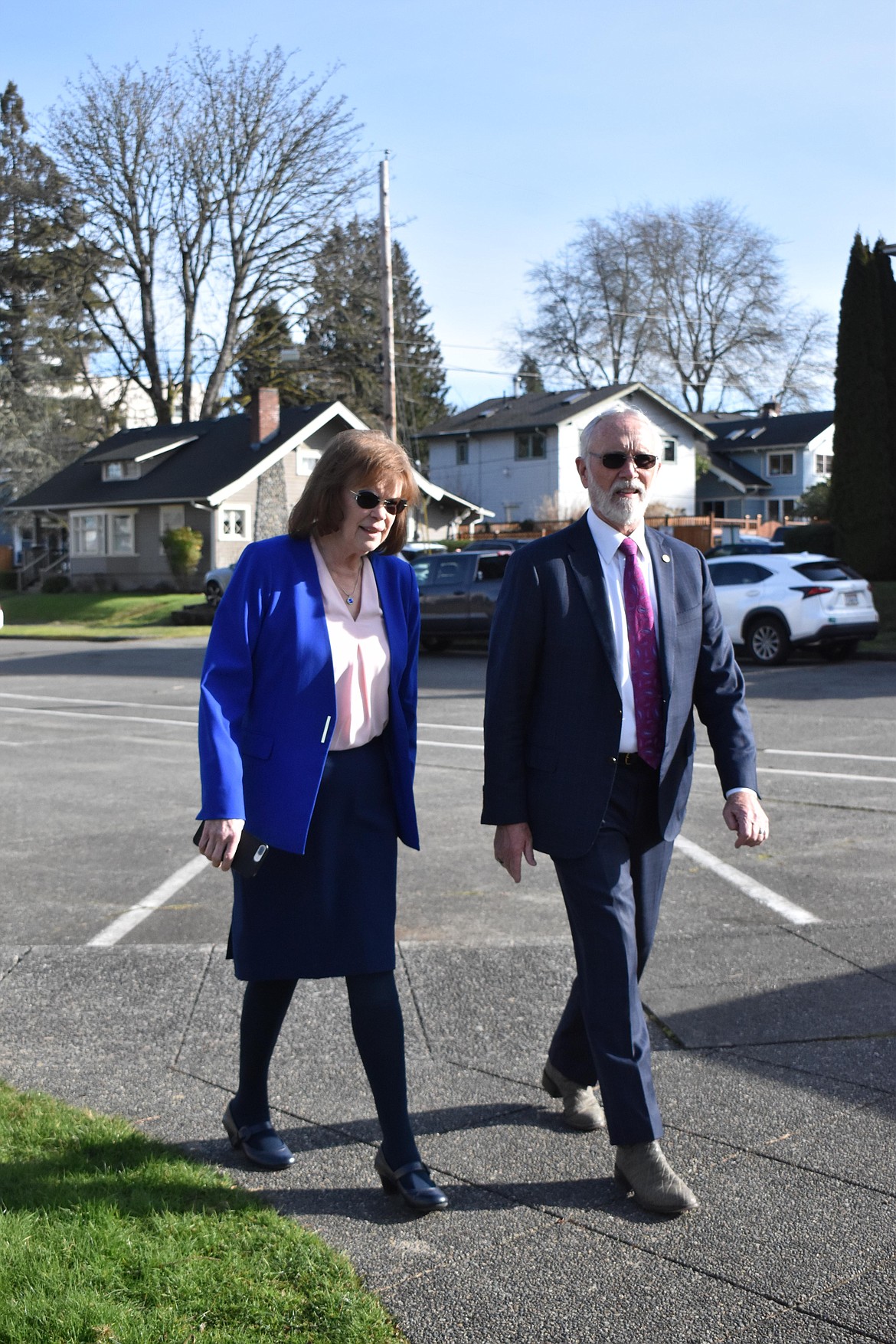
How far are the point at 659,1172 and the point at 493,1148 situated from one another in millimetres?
594

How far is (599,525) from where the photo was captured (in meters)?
3.71

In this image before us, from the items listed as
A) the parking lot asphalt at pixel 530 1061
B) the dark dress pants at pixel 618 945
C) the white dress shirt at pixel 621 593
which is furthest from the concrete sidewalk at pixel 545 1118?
the white dress shirt at pixel 621 593

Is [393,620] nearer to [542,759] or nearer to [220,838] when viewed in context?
[542,759]

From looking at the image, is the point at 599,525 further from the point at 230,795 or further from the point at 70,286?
the point at 70,286

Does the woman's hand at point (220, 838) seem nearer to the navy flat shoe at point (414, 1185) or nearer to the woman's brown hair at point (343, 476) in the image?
the woman's brown hair at point (343, 476)

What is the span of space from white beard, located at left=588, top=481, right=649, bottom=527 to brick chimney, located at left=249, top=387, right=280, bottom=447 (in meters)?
43.8

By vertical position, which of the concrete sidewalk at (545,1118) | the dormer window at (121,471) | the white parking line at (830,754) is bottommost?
the concrete sidewalk at (545,1118)

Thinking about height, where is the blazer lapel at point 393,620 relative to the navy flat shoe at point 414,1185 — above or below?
above

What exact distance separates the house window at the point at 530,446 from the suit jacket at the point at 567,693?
5529cm

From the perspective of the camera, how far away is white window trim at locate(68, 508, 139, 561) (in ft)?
160

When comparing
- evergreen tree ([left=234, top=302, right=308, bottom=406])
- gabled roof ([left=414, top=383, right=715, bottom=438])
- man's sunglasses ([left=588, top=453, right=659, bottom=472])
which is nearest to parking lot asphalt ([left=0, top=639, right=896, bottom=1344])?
man's sunglasses ([left=588, top=453, right=659, bottom=472])

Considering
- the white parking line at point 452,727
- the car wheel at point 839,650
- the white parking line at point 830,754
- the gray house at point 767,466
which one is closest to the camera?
the white parking line at point 830,754

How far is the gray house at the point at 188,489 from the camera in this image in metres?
46.1

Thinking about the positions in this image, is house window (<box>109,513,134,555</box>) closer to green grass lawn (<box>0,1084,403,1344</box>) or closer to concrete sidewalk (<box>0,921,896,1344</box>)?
concrete sidewalk (<box>0,921,896,1344</box>)
